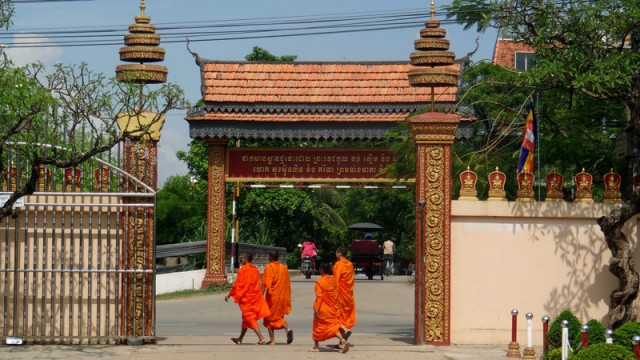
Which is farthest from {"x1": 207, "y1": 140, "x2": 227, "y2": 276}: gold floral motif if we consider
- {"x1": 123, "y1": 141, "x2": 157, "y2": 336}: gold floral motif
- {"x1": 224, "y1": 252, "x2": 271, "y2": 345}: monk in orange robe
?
{"x1": 123, "y1": 141, "x2": 157, "y2": 336}: gold floral motif

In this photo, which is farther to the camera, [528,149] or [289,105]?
[289,105]

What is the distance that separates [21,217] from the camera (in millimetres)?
16641

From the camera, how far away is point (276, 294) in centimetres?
1788

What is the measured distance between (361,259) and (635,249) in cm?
1994

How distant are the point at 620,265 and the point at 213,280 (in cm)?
1468

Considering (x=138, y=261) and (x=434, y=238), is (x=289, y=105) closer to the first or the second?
(x=434, y=238)

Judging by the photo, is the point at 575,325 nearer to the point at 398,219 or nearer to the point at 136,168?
the point at 136,168

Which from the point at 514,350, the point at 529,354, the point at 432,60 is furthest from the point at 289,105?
the point at 529,354

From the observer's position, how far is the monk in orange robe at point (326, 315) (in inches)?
644

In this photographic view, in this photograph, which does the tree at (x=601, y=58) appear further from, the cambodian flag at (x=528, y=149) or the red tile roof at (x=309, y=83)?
the red tile roof at (x=309, y=83)

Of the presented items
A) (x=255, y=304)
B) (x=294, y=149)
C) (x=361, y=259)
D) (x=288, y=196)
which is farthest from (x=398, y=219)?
(x=255, y=304)

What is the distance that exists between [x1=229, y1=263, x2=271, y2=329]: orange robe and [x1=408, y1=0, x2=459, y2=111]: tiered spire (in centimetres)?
378

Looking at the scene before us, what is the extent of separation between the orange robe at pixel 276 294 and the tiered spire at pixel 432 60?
348 centimetres

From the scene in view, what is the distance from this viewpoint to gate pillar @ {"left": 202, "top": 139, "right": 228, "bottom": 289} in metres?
28.8
